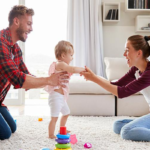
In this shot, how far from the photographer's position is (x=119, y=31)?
179 inches

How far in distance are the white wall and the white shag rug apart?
2023 millimetres

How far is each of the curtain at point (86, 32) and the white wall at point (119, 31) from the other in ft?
0.57

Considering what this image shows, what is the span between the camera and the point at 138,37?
6.65 ft

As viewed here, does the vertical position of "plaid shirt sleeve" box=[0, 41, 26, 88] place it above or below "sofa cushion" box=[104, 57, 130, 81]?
above

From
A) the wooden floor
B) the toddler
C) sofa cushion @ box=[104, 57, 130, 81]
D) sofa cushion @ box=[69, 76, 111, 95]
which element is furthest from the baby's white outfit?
sofa cushion @ box=[104, 57, 130, 81]

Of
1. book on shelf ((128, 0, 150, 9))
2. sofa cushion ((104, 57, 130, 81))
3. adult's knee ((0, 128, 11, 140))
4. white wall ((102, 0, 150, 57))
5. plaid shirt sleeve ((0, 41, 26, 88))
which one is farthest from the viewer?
white wall ((102, 0, 150, 57))

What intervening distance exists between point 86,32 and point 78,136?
2672mm

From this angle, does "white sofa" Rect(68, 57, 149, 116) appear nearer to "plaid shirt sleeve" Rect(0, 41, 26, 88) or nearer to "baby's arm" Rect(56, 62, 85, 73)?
"baby's arm" Rect(56, 62, 85, 73)

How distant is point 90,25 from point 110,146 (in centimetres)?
298

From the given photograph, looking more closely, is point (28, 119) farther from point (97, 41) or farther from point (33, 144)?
point (97, 41)

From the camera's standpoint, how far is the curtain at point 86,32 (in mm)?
4397

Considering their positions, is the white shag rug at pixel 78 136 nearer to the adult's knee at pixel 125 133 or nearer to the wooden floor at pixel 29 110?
the adult's knee at pixel 125 133

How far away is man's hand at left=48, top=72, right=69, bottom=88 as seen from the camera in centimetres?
190

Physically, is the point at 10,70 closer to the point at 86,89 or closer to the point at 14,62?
the point at 14,62
